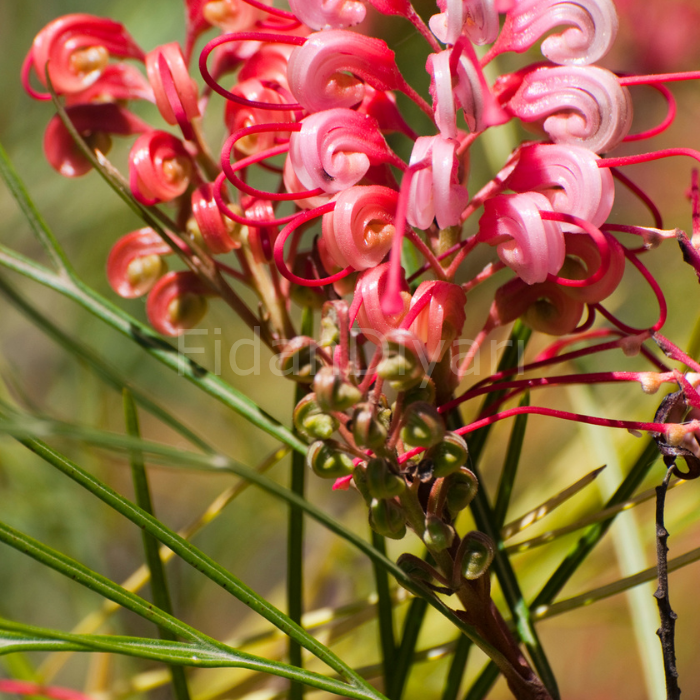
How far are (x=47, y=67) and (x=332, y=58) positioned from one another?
0.53 ft

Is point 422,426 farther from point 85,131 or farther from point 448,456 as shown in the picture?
point 85,131

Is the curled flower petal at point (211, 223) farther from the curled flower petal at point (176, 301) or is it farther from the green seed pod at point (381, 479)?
the green seed pod at point (381, 479)

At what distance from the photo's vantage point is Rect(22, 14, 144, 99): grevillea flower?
368 mm

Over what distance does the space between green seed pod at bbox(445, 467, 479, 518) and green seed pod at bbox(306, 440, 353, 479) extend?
45 millimetres

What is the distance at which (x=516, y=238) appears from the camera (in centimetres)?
28

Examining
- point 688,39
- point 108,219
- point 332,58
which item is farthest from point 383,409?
point 688,39

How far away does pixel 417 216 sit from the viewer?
0.28m

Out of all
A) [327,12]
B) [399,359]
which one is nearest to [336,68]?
[327,12]

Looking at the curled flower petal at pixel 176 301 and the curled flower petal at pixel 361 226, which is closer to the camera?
the curled flower petal at pixel 361 226

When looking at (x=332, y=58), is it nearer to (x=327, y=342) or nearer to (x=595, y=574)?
(x=327, y=342)

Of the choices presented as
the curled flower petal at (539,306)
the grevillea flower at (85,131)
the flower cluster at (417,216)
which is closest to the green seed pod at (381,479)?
the flower cluster at (417,216)

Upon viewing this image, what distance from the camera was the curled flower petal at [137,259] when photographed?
379 millimetres

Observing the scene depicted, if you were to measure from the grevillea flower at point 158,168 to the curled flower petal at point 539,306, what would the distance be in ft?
0.55

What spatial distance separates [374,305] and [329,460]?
6cm
